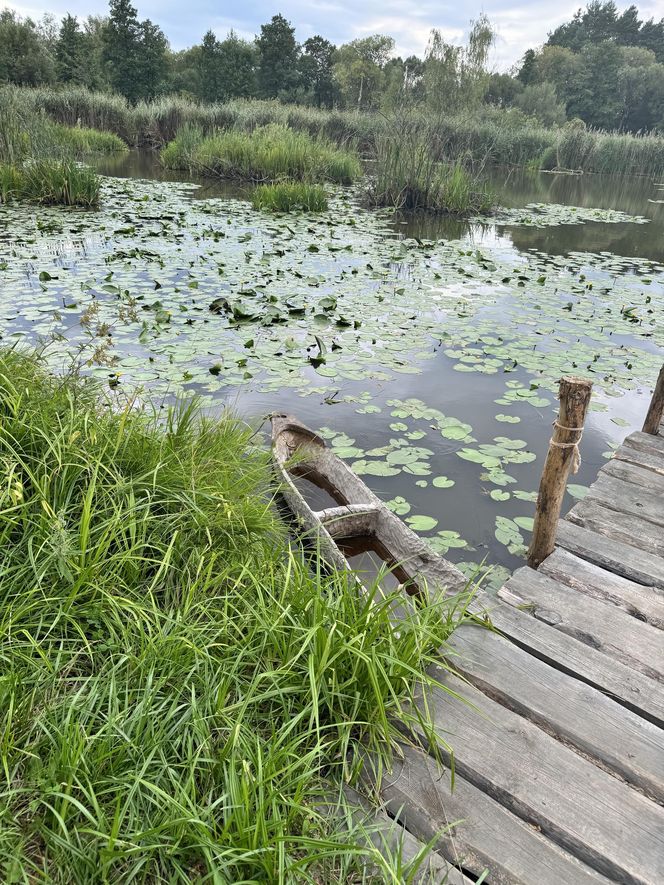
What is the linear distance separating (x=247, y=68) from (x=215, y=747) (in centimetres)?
4399

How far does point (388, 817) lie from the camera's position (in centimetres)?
127

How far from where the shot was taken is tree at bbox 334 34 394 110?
4141 centimetres

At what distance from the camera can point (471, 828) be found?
1.24 metres

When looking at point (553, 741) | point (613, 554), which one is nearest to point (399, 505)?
point (613, 554)

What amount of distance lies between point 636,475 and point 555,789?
1.95 meters

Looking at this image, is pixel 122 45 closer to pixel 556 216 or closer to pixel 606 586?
pixel 556 216

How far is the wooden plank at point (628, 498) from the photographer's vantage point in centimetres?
254

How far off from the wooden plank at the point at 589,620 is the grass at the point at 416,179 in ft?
32.5

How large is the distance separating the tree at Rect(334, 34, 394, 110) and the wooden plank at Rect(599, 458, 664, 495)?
40.5 meters

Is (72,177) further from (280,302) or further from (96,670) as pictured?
(96,670)

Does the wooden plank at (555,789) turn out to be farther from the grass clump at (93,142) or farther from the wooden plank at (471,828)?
the grass clump at (93,142)

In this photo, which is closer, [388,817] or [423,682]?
[388,817]

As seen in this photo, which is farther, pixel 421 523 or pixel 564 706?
pixel 421 523

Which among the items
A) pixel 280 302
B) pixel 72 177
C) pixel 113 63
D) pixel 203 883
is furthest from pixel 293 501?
pixel 113 63
